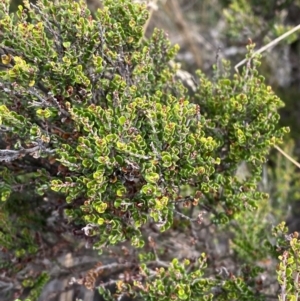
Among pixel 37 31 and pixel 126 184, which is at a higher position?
pixel 37 31

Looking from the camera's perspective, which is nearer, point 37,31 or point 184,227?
point 37,31

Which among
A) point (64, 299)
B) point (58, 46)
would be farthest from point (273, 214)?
point (58, 46)

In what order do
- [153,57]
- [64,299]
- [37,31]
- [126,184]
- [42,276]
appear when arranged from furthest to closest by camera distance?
[64,299] → [42,276] → [153,57] → [126,184] → [37,31]

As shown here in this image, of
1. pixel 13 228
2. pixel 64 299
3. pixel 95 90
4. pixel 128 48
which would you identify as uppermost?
pixel 128 48

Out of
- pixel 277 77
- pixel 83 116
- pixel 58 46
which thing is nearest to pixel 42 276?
pixel 83 116

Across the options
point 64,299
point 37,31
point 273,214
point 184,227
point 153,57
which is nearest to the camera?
point 37,31

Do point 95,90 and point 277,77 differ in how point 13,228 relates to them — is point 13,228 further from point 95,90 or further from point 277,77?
point 277,77
